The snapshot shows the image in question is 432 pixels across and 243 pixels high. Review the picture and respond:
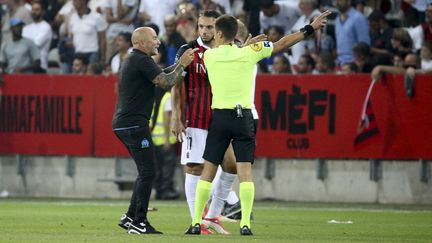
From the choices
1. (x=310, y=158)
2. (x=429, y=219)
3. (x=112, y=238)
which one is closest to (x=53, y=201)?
(x=310, y=158)

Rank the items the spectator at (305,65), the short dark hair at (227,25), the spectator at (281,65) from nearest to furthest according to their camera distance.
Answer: the short dark hair at (227,25), the spectator at (305,65), the spectator at (281,65)

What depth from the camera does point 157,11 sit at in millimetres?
25672

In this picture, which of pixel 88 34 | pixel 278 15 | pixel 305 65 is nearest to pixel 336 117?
pixel 305 65

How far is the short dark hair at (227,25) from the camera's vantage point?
13.4 meters

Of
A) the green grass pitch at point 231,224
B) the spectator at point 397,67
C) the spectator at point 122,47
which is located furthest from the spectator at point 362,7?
the spectator at point 122,47

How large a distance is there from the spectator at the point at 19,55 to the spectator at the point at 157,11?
228 centimetres

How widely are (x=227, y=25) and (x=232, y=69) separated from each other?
499mm

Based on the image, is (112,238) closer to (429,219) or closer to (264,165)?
(429,219)

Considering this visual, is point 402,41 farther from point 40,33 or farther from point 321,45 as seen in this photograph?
point 40,33

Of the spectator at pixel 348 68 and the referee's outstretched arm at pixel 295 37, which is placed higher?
the referee's outstretched arm at pixel 295 37

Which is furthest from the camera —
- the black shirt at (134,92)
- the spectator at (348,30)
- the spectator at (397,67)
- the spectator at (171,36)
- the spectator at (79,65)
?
the spectator at (79,65)

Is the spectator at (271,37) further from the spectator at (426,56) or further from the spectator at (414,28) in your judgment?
the spectator at (426,56)

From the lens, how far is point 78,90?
974 inches

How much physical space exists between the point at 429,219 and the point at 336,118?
5.21 m
